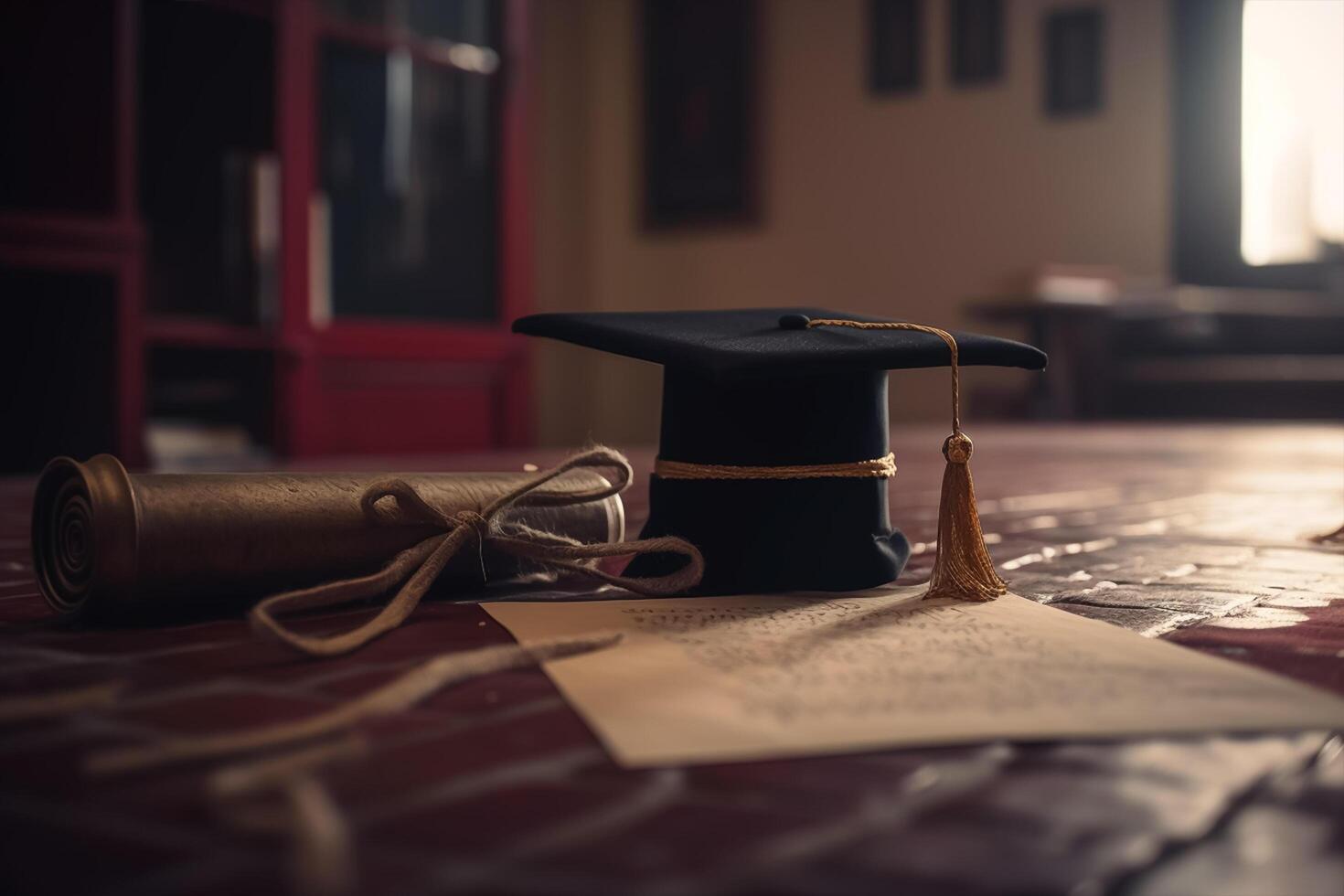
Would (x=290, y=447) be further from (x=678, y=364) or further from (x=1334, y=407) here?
(x=1334, y=407)

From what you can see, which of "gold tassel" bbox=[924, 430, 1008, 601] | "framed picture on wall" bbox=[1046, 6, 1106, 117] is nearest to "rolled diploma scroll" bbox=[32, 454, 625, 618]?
"gold tassel" bbox=[924, 430, 1008, 601]

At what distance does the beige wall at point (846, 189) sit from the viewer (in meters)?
5.34

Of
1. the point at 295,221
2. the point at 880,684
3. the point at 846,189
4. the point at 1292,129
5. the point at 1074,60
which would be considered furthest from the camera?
the point at 846,189

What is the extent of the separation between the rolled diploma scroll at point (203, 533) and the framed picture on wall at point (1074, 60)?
5.05m

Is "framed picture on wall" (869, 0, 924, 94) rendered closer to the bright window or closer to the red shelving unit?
the bright window

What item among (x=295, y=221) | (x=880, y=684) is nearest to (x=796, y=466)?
(x=880, y=684)

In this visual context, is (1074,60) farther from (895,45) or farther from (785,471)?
(785,471)

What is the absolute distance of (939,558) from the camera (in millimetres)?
876

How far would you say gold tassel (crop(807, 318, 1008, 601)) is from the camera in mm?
861

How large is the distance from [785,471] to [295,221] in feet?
9.46

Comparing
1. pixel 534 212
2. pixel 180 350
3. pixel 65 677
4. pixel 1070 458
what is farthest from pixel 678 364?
pixel 534 212

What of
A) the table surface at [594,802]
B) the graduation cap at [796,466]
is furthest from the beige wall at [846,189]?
the table surface at [594,802]

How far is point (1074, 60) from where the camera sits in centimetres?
535

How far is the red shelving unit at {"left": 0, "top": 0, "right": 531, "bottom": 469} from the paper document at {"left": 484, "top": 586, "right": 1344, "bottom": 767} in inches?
93.7
